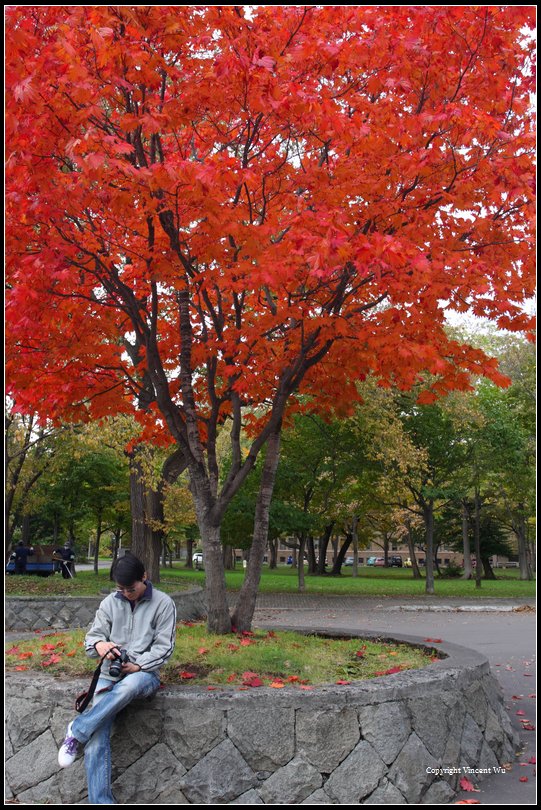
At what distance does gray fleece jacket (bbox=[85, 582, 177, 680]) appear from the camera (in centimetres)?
476

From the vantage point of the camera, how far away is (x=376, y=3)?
6.20 m

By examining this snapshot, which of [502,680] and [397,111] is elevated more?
[397,111]

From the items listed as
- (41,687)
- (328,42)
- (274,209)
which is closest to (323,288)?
(274,209)

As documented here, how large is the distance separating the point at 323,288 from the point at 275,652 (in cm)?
371

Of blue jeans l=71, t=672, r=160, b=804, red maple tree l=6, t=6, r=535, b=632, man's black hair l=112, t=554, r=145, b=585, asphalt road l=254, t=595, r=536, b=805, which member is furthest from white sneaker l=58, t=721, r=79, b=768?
red maple tree l=6, t=6, r=535, b=632

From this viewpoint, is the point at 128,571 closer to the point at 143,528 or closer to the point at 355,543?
the point at 143,528

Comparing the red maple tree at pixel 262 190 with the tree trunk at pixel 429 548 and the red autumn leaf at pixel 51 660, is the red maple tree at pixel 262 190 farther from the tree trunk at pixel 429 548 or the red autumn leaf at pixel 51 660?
the tree trunk at pixel 429 548

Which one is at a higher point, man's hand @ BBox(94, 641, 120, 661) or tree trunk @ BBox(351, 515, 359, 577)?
man's hand @ BBox(94, 641, 120, 661)

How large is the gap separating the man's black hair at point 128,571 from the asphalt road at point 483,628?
269 centimetres

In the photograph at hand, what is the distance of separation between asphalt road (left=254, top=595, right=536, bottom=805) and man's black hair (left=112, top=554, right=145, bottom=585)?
106 inches

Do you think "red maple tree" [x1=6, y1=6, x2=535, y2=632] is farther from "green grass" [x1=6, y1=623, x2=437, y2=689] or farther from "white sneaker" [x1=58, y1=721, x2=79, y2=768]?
"white sneaker" [x1=58, y1=721, x2=79, y2=768]

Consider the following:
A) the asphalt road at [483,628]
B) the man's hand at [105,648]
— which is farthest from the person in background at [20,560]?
the man's hand at [105,648]

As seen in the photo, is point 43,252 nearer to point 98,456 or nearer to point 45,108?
point 45,108

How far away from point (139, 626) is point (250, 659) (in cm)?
140
